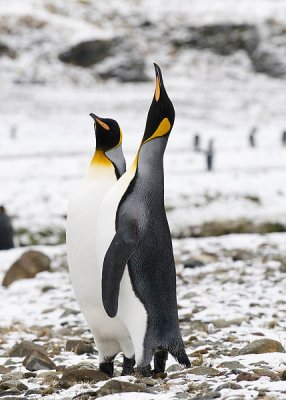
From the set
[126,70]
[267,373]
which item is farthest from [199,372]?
[126,70]

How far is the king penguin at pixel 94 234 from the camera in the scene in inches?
177

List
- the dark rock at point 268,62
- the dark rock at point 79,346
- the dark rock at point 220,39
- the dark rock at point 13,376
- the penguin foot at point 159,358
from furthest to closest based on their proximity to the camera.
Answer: the dark rock at point 220,39, the dark rock at point 268,62, the dark rock at point 79,346, the dark rock at point 13,376, the penguin foot at point 159,358

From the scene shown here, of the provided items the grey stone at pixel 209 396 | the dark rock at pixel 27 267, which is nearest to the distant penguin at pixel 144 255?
the grey stone at pixel 209 396

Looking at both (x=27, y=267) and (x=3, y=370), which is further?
(x=27, y=267)

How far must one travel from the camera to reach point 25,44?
167ft

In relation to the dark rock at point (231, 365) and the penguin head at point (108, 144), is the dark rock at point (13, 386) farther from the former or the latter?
the penguin head at point (108, 144)

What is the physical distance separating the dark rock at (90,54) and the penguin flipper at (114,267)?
4806 centimetres

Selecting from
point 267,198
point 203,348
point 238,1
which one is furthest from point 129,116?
point 203,348

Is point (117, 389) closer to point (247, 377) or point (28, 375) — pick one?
point (247, 377)

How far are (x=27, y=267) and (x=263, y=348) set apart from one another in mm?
6487

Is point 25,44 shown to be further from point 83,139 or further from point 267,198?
point 267,198

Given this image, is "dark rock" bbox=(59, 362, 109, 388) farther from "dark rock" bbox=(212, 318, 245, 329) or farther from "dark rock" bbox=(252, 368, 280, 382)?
"dark rock" bbox=(212, 318, 245, 329)

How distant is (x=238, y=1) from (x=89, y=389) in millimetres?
61173

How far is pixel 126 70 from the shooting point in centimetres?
4944
